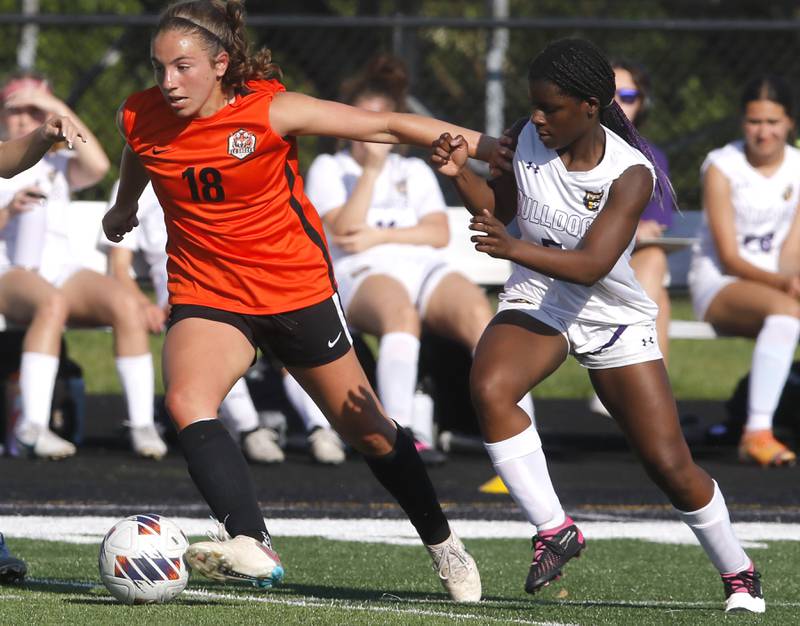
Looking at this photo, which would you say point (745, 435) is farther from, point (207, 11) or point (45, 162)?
point (207, 11)

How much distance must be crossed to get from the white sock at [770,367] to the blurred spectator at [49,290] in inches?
123

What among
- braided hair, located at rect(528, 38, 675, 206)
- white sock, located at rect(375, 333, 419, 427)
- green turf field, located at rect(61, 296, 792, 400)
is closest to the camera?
braided hair, located at rect(528, 38, 675, 206)

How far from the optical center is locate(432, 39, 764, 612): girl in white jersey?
16.1ft

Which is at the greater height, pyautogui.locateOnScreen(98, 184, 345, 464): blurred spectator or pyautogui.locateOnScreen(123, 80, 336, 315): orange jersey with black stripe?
pyautogui.locateOnScreen(123, 80, 336, 315): orange jersey with black stripe

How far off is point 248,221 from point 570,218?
1.02m

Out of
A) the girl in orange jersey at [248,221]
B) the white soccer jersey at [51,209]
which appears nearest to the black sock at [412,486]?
the girl in orange jersey at [248,221]

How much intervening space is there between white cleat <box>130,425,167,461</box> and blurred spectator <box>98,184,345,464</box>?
37 centimetres

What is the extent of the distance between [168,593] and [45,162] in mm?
4432

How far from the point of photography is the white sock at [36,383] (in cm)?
821

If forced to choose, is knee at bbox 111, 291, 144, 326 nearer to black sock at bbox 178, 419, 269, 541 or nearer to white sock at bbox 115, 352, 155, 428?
white sock at bbox 115, 352, 155, 428

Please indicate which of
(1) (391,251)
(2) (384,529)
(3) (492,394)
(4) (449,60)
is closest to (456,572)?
(3) (492,394)

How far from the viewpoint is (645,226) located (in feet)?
28.7

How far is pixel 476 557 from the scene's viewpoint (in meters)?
6.31

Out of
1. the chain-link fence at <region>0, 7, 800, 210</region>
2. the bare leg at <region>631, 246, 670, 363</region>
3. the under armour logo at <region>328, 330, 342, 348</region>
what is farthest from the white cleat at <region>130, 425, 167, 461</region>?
the under armour logo at <region>328, 330, 342, 348</region>
